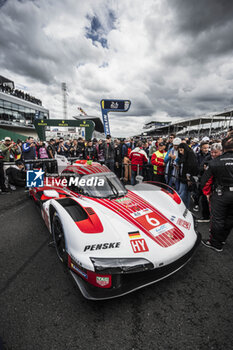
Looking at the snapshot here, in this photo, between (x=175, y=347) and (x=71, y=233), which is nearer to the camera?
(x=175, y=347)

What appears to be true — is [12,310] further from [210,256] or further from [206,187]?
[206,187]

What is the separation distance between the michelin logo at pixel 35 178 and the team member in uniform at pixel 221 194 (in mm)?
3208

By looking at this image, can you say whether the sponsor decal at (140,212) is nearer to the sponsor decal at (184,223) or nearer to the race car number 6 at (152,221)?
the race car number 6 at (152,221)

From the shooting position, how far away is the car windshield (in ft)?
8.73

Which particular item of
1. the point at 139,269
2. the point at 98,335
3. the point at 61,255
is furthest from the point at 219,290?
the point at 61,255

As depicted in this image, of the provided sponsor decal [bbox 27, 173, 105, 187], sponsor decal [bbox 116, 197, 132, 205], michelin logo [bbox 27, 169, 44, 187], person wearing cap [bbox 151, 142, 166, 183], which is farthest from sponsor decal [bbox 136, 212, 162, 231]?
person wearing cap [bbox 151, 142, 166, 183]

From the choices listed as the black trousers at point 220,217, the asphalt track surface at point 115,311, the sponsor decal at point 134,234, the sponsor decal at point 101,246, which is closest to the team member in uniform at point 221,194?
the black trousers at point 220,217

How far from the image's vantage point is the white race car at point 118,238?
1.49 m

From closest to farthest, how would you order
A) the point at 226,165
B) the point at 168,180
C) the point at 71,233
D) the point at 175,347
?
1. the point at 175,347
2. the point at 71,233
3. the point at 226,165
4. the point at 168,180

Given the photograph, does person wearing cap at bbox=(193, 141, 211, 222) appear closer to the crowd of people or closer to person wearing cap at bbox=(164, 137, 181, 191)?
the crowd of people

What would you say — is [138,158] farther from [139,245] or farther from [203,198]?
[139,245]

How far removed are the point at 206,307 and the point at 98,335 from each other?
103cm

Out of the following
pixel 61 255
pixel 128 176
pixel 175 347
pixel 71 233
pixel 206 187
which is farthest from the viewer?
pixel 128 176

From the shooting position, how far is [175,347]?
1.27 meters
